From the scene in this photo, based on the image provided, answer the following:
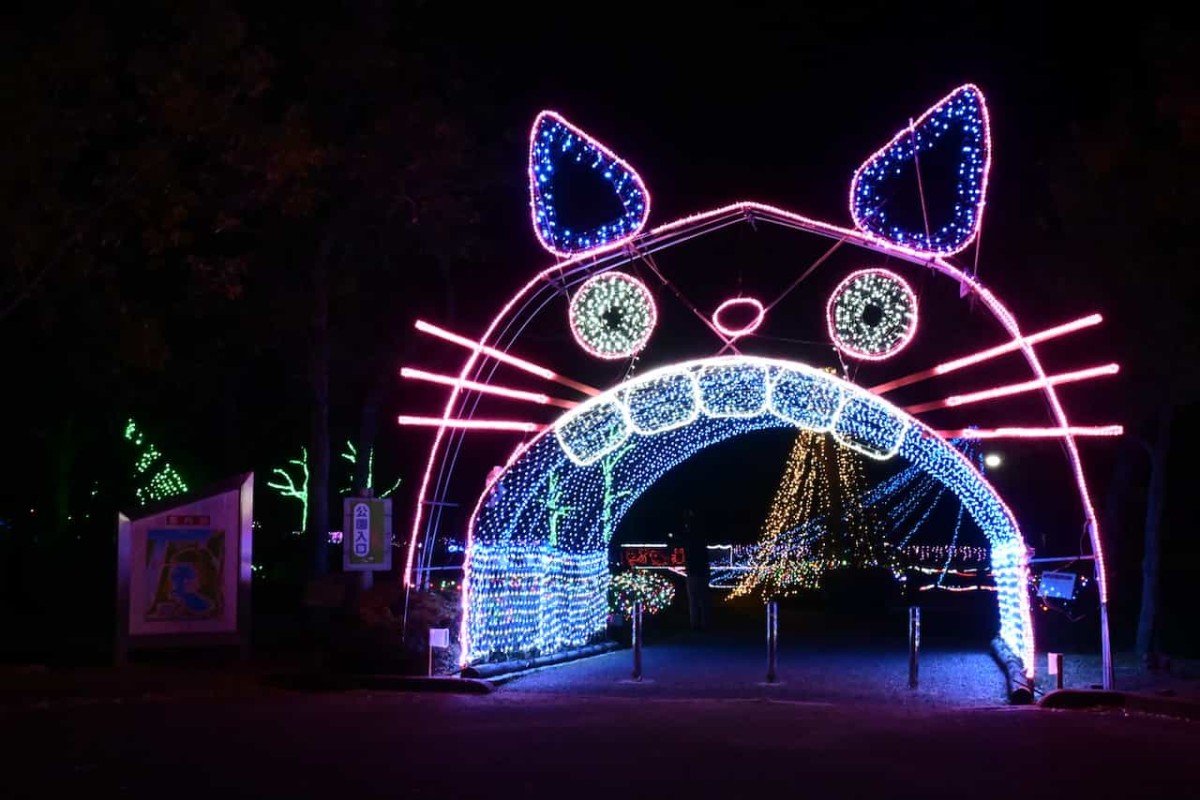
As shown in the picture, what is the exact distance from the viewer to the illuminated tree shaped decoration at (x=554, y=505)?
20031mm

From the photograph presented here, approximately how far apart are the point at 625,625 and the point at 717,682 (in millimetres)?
8612

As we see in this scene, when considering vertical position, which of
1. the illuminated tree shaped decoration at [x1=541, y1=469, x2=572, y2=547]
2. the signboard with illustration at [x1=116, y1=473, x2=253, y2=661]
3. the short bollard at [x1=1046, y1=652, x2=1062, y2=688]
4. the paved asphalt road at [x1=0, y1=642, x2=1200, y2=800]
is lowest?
the paved asphalt road at [x1=0, y1=642, x2=1200, y2=800]

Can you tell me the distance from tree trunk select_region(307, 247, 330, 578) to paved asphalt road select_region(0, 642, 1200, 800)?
861cm

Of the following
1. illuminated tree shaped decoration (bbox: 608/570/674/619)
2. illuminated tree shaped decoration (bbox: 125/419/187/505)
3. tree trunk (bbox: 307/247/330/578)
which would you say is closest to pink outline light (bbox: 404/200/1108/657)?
tree trunk (bbox: 307/247/330/578)

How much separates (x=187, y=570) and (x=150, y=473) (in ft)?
85.2

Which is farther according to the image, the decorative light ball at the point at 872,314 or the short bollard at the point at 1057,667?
the decorative light ball at the point at 872,314

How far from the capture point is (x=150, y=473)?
43406 millimetres

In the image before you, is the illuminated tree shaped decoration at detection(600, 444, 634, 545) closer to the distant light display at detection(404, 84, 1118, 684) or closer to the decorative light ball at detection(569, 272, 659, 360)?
the distant light display at detection(404, 84, 1118, 684)

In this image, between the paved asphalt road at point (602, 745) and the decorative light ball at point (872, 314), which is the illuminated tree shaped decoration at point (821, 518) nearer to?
the paved asphalt road at point (602, 745)

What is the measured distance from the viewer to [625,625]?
992 inches

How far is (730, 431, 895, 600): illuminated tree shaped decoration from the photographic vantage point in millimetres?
32219

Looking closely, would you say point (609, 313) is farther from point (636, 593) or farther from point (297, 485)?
point (297, 485)

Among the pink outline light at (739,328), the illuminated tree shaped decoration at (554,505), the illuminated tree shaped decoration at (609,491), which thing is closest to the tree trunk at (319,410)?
the illuminated tree shaped decoration at (554,505)

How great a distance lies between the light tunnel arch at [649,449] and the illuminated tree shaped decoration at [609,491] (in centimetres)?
36
